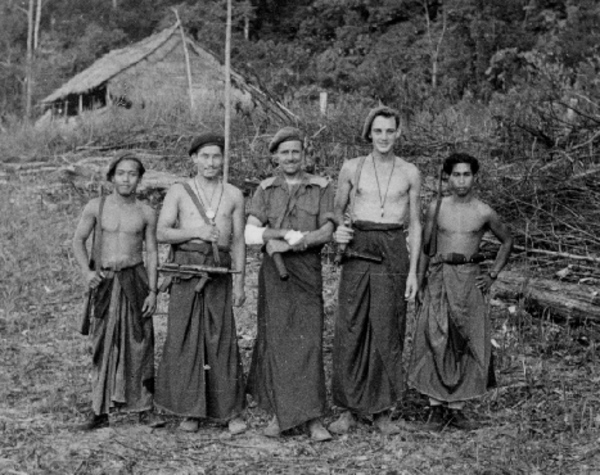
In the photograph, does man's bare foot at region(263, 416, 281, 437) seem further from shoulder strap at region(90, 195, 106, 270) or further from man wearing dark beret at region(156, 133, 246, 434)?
shoulder strap at region(90, 195, 106, 270)

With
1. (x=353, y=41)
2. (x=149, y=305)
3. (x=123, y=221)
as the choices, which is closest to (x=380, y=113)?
(x=123, y=221)

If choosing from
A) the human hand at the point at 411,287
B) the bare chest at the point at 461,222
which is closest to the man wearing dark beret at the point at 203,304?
the human hand at the point at 411,287

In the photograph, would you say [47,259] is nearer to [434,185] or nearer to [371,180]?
[434,185]

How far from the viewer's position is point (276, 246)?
4.71m

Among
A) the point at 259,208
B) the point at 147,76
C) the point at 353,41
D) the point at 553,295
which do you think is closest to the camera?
the point at 259,208

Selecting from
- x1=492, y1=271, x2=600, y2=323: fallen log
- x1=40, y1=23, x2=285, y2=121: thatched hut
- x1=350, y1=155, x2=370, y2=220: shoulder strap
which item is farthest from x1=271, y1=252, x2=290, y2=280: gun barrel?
x1=40, y1=23, x2=285, y2=121: thatched hut

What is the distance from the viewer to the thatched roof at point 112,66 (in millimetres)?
18594

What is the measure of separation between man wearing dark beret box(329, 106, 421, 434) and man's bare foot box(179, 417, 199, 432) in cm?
76

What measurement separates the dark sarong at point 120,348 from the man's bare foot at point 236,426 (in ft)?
1.55

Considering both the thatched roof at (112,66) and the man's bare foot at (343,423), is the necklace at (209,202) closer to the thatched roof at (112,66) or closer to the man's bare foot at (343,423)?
the man's bare foot at (343,423)

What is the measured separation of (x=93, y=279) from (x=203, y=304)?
62 centimetres

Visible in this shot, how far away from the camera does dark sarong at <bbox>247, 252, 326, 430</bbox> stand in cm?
477

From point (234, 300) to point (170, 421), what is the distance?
0.79 metres

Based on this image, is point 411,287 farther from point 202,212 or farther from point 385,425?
point 202,212
